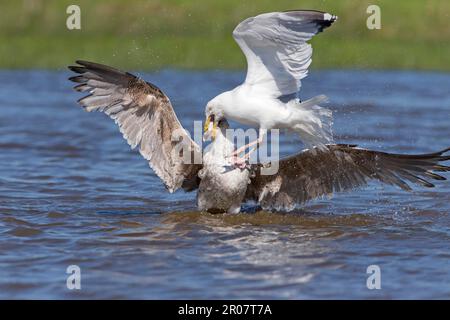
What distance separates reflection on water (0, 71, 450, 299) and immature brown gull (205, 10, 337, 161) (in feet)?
2.97

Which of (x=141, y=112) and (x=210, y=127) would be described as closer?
(x=210, y=127)

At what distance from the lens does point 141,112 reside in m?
8.59

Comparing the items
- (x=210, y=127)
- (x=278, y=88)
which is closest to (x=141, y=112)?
(x=210, y=127)

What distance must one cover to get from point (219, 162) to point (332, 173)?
108 cm

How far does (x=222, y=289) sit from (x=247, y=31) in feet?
6.55

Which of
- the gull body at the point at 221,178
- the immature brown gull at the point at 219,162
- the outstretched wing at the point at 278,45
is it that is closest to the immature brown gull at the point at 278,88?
the outstretched wing at the point at 278,45

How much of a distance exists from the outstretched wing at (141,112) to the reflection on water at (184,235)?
0.58 meters

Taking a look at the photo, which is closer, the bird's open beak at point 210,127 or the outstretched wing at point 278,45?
the outstretched wing at point 278,45

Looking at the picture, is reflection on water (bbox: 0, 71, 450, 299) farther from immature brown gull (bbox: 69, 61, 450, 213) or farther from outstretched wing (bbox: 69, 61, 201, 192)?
outstretched wing (bbox: 69, 61, 201, 192)

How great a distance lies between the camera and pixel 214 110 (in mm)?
8219

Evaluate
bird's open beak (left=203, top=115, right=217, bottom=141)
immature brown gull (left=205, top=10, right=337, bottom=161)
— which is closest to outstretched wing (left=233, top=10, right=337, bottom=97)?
immature brown gull (left=205, top=10, right=337, bottom=161)

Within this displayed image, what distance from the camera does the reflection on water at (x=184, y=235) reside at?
690 cm

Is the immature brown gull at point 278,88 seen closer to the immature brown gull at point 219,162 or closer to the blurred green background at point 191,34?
the immature brown gull at point 219,162

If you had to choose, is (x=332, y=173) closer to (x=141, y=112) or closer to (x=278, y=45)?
(x=278, y=45)
